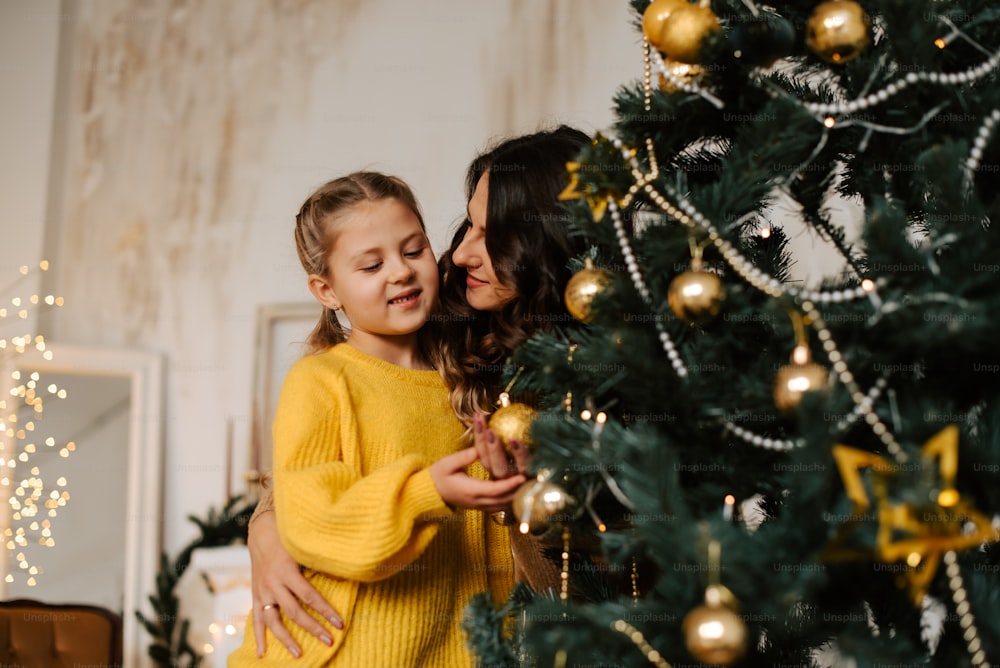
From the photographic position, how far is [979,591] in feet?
2.49

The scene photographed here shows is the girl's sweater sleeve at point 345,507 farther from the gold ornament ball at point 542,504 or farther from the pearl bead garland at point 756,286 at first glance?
the pearl bead garland at point 756,286

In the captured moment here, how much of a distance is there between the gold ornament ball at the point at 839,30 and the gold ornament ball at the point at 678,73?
0.39ft

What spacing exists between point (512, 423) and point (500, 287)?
42 centimetres

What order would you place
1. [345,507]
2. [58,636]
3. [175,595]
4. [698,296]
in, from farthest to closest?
[175,595] → [58,636] → [345,507] → [698,296]

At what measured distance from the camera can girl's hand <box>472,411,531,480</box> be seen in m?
1.05

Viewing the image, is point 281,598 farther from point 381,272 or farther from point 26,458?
point 26,458

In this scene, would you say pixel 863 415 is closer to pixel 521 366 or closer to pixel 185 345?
pixel 521 366

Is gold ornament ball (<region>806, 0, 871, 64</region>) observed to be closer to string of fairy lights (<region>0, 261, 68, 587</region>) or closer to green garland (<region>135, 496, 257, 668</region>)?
green garland (<region>135, 496, 257, 668</region>)

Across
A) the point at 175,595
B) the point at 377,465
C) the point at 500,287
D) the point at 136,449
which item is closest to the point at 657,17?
the point at 500,287

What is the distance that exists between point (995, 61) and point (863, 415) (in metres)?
0.36

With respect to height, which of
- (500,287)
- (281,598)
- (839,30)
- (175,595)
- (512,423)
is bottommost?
(175,595)

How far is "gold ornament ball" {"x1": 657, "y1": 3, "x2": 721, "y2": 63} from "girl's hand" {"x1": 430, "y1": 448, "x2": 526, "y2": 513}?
485 millimetres

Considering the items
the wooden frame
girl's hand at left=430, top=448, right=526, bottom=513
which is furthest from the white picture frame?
girl's hand at left=430, top=448, right=526, bottom=513

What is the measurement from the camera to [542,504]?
900 mm
